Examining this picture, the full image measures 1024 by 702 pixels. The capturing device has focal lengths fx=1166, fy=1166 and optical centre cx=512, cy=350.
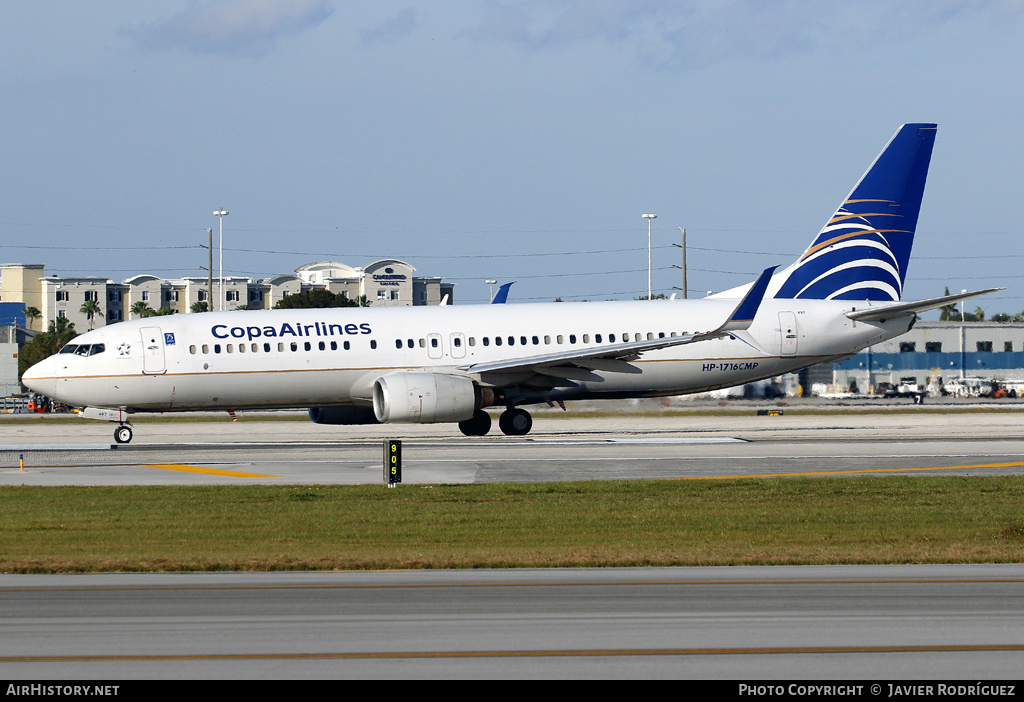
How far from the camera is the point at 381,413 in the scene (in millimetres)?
32625

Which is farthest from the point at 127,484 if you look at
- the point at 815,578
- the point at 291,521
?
the point at 815,578

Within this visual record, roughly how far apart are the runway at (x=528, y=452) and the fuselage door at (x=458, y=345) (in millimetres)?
2554

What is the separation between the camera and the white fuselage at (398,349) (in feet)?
110

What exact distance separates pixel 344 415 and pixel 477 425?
4199 millimetres

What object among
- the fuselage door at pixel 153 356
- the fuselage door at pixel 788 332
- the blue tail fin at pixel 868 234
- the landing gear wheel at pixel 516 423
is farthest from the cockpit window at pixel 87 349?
the blue tail fin at pixel 868 234

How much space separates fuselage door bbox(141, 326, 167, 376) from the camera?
110 ft

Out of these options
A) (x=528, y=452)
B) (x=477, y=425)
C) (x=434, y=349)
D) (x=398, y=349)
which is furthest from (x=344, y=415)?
(x=528, y=452)

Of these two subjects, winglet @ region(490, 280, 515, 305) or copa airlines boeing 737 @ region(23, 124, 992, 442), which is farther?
winglet @ region(490, 280, 515, 305)

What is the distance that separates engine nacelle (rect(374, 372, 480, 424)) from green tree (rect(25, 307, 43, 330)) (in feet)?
456

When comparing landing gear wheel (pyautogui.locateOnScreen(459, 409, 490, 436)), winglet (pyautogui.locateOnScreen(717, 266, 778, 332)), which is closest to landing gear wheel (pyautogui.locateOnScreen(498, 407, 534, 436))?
landing gear wheel (pyautogui.locateOnScreen(459, 409, 490, 436))

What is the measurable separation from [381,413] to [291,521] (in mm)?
15244

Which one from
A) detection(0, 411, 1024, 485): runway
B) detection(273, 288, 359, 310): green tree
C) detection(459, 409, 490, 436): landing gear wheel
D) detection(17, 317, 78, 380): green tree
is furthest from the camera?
detection(17, 317, 78, 380): green tree

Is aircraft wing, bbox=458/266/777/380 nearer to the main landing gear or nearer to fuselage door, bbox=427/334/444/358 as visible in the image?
fuselage door, bbox=427/334/444/358

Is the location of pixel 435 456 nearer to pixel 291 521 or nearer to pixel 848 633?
pixel 291 521
